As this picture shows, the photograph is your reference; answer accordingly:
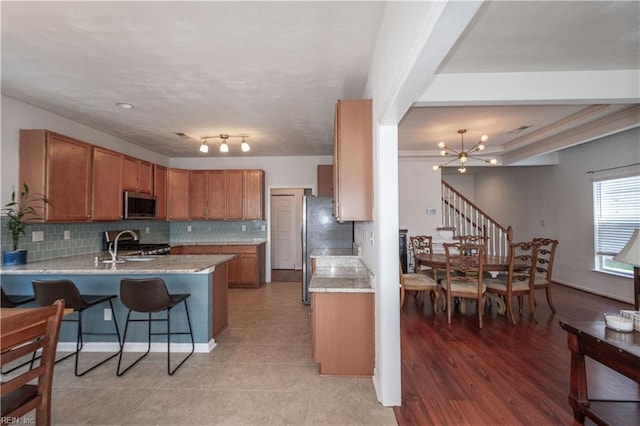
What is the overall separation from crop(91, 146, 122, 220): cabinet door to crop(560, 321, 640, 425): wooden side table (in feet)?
16.1

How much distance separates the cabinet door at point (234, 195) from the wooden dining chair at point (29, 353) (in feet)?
13.9

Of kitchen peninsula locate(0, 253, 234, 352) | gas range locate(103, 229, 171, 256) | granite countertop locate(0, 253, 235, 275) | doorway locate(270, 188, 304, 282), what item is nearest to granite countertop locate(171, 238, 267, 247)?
gas range locate(103, 229, 171, 256)

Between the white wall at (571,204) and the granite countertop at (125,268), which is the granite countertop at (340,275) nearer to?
the granite countertop at (125,268)

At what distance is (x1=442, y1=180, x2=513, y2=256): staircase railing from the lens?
19.7 ft

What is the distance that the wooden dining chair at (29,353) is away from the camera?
1235 millimetres

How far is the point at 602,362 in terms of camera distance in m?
1.72

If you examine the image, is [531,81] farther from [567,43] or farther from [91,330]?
[91,330]

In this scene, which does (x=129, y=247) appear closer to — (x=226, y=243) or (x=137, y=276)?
(x=226, y=243)

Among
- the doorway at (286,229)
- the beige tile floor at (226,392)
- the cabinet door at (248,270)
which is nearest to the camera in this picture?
the beige tile floor at (226,392)

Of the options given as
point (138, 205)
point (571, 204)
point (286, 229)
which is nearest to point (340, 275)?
point (138, 205)

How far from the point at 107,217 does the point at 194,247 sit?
1.81 metres

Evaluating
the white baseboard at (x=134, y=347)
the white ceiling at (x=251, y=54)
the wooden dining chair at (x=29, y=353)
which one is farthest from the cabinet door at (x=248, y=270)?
the wooden dining chair at (x=29, y=353)

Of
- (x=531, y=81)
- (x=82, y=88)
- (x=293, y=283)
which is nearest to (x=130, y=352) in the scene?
(x=82, y=88)

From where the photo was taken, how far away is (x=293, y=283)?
5.92m
